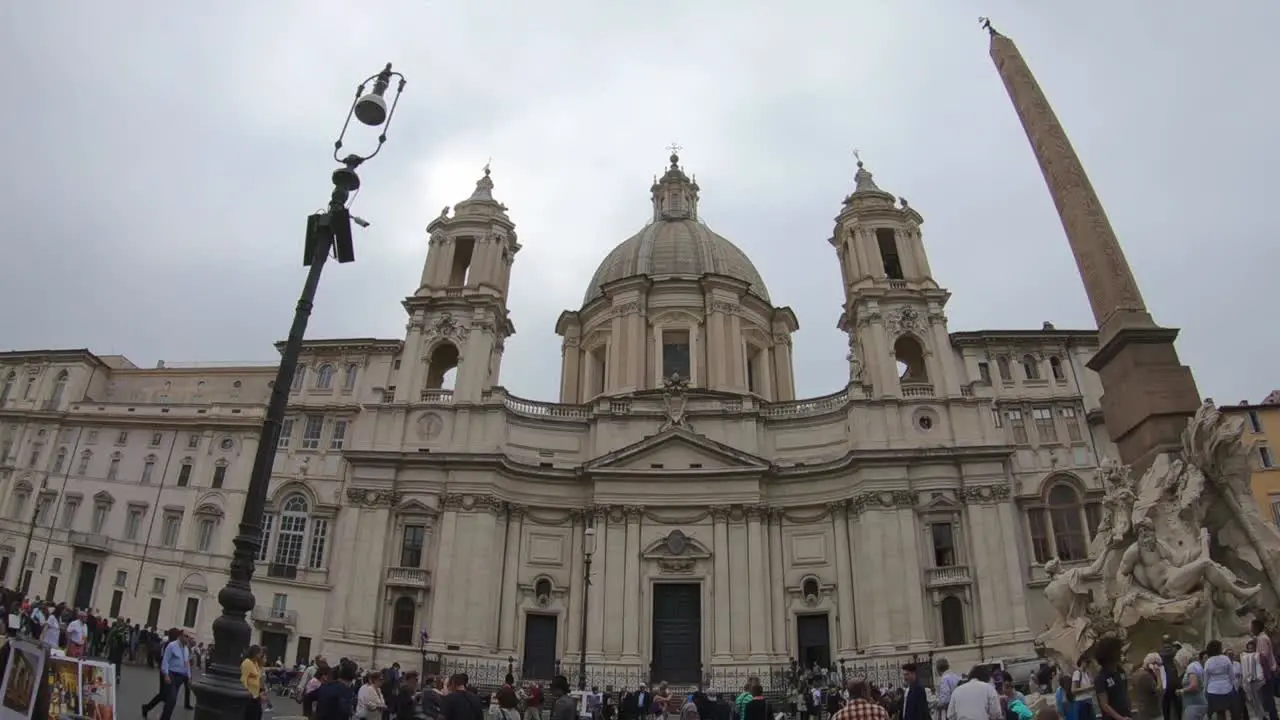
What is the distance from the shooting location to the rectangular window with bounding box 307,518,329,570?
33.8m

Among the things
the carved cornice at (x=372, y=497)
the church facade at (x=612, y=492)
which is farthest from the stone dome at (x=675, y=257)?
the carved cornice at (x=372, y=497)

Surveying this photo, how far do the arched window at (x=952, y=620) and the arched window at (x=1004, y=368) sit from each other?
10210mm

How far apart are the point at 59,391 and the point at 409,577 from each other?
24864 mm

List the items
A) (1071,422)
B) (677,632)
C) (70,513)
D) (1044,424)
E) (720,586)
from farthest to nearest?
(70,513) → (1044,424) → (1071,422) → (677,632) → (720,586)

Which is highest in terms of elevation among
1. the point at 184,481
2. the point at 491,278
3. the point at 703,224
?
the point at 703,224

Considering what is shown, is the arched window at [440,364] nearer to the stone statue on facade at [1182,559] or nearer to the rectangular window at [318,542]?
the rectangular window at [318,542]

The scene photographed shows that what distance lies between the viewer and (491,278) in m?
39.1

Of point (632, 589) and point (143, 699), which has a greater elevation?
point (632, 589)

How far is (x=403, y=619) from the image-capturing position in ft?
106

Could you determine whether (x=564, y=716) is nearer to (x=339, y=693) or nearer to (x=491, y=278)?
(x=339, y=693)

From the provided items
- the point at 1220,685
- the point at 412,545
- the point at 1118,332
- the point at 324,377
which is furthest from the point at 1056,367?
the point at 324,377

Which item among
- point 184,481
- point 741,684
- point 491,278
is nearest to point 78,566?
point 184,481

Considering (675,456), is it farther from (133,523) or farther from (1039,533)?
(133,523)

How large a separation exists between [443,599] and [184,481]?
50.1 feet
